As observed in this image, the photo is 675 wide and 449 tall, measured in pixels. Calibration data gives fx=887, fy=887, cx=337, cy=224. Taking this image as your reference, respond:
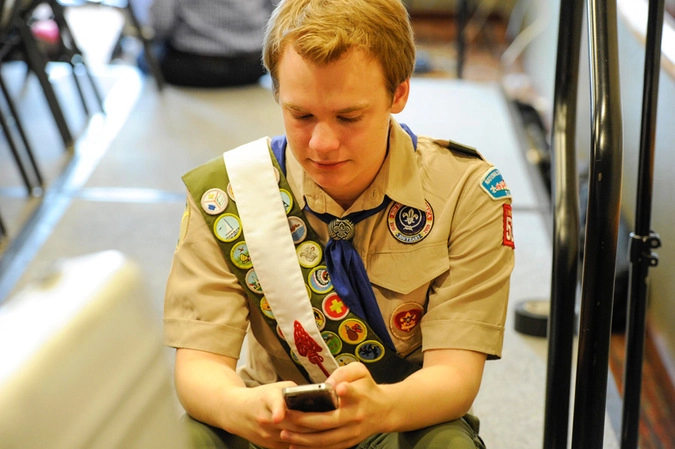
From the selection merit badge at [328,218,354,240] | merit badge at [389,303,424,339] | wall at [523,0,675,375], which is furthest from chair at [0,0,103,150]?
merit badge at [389,303,424,339]

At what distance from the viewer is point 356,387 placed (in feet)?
4.06

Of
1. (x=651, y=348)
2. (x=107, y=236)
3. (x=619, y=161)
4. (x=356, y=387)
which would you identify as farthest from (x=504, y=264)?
(x=107, y=236)

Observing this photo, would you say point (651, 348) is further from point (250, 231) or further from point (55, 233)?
point (55, 233)

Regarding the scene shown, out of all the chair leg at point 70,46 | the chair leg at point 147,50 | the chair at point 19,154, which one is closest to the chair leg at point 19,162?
the chair at point 19,154

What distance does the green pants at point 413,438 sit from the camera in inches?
52.7

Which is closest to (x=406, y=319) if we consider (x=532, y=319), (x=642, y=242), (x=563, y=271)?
(x=563, y=271)

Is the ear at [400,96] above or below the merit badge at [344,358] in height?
above

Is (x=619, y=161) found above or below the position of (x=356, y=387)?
above

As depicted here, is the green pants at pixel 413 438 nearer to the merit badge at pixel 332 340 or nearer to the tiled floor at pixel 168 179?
the merit badge at pixel 332 340

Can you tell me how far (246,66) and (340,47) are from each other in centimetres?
268

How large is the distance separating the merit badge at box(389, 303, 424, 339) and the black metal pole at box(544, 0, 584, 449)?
0.25m

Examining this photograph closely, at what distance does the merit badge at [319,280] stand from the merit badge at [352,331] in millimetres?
63

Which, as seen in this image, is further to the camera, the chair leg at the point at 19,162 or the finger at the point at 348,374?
the chair leg at the point at 19,162

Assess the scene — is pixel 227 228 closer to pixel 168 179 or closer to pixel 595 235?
pixel 595 235
